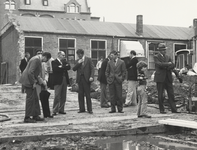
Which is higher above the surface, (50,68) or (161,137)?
(50,68)

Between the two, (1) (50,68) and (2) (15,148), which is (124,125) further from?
(1) (50,68)

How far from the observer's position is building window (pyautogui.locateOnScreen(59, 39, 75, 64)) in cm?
2911

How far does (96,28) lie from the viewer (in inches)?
1221

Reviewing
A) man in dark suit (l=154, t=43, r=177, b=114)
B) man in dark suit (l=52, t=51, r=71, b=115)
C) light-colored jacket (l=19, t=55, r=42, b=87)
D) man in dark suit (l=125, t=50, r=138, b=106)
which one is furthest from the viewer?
man in dark suit (l=125, t=50, r=138, b=106)

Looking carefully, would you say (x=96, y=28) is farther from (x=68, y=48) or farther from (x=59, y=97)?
(x=59, y=97)

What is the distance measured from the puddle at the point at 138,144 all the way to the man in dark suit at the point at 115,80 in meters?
4.12

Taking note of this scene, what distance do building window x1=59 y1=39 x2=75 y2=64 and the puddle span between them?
74.3 ft

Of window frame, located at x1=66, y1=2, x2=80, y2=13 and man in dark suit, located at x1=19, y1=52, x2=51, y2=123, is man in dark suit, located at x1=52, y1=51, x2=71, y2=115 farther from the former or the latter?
window frame, located at x1=66, y1=2, x2=80, y2=13

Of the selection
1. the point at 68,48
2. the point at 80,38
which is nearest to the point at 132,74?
the point at 68,48

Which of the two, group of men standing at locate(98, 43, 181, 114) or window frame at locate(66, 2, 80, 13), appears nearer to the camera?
group of men standing at locate(98, 43, 181, 114)

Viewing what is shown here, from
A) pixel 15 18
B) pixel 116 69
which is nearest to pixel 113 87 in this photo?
pixel 116 69

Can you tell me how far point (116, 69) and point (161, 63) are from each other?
1.39m

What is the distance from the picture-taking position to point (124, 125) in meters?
7.89

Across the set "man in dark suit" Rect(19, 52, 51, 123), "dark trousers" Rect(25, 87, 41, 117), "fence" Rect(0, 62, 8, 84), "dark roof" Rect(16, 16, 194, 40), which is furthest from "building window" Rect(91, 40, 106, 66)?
"dark trousers" Rect(25, 87, 41, 117)
